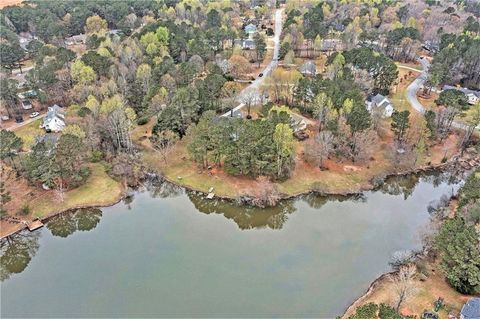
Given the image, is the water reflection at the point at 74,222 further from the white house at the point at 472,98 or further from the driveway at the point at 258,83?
the white house at the point at 472,98

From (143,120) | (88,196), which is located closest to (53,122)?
(143,120)

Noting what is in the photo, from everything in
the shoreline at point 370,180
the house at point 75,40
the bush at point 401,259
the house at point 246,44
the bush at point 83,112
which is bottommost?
the house at point 75,40

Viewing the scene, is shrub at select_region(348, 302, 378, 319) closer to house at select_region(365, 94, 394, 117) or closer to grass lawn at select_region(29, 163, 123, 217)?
grass lawn at select_region(29, 163, 123, 217)

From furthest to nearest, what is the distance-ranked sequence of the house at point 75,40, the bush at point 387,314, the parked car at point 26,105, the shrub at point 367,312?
1. the house at point 75,40
2. the parked car at point 26,105
3. the shrub at point 367,312
4. the bush at point 387,314

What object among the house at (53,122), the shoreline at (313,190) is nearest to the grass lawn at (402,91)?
the shoreline at (313,190)

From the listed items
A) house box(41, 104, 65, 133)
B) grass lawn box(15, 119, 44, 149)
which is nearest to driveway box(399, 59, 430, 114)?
house box(41, 104, 65, 133)

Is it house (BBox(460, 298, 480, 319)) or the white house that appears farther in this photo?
the white house

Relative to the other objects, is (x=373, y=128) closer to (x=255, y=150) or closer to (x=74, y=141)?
(x=255, y=150)

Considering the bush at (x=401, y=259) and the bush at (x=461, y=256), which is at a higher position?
the bush at (x=461, y=256)
